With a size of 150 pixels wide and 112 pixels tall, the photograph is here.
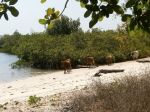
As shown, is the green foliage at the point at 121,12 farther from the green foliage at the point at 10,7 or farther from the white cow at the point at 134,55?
the white cow at the point at 134,55

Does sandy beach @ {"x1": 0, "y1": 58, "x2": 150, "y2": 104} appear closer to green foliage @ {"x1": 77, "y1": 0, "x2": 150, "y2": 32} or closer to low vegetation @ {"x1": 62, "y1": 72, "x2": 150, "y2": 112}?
low vegetation @ {"x1": 62, "y1": 72, "x2": 150, "y2": 112}

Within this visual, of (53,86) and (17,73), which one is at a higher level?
(17,73)

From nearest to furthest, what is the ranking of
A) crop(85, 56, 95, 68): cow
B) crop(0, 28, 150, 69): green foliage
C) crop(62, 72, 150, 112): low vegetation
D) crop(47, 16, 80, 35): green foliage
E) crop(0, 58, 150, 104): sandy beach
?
crop(62, 72, 150, 112): low vegetation → crop(0, 58, 150, 104): sandy beach → crop(85, 56, 95, 68): cow → crop(0, 28, 150, 69): green foliage → crop(47, 16, 80, 35): green foliage

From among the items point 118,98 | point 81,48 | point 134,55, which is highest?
point 81,48

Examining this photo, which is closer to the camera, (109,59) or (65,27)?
(109,59)

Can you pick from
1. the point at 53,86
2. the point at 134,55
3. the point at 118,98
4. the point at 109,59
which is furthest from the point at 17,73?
the point at 118,98

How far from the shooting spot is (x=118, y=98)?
26.2ft

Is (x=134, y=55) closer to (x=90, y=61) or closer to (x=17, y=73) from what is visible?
(x=90, y=61)

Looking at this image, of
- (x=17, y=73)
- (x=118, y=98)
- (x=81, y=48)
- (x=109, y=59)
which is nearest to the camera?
(x=118, y=98)

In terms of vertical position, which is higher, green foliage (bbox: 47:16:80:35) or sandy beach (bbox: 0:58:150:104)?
green foliage (bbox: 47:16:80:35)

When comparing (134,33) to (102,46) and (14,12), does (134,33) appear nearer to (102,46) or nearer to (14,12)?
(14,12)

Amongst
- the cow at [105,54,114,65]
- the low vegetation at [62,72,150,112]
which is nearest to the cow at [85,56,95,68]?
the cow at [105,54,114,65]

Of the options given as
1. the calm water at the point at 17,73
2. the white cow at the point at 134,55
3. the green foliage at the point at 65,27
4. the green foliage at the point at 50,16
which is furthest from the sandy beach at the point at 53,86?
the green foliage at the point at 65,27

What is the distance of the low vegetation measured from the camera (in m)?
7.42
